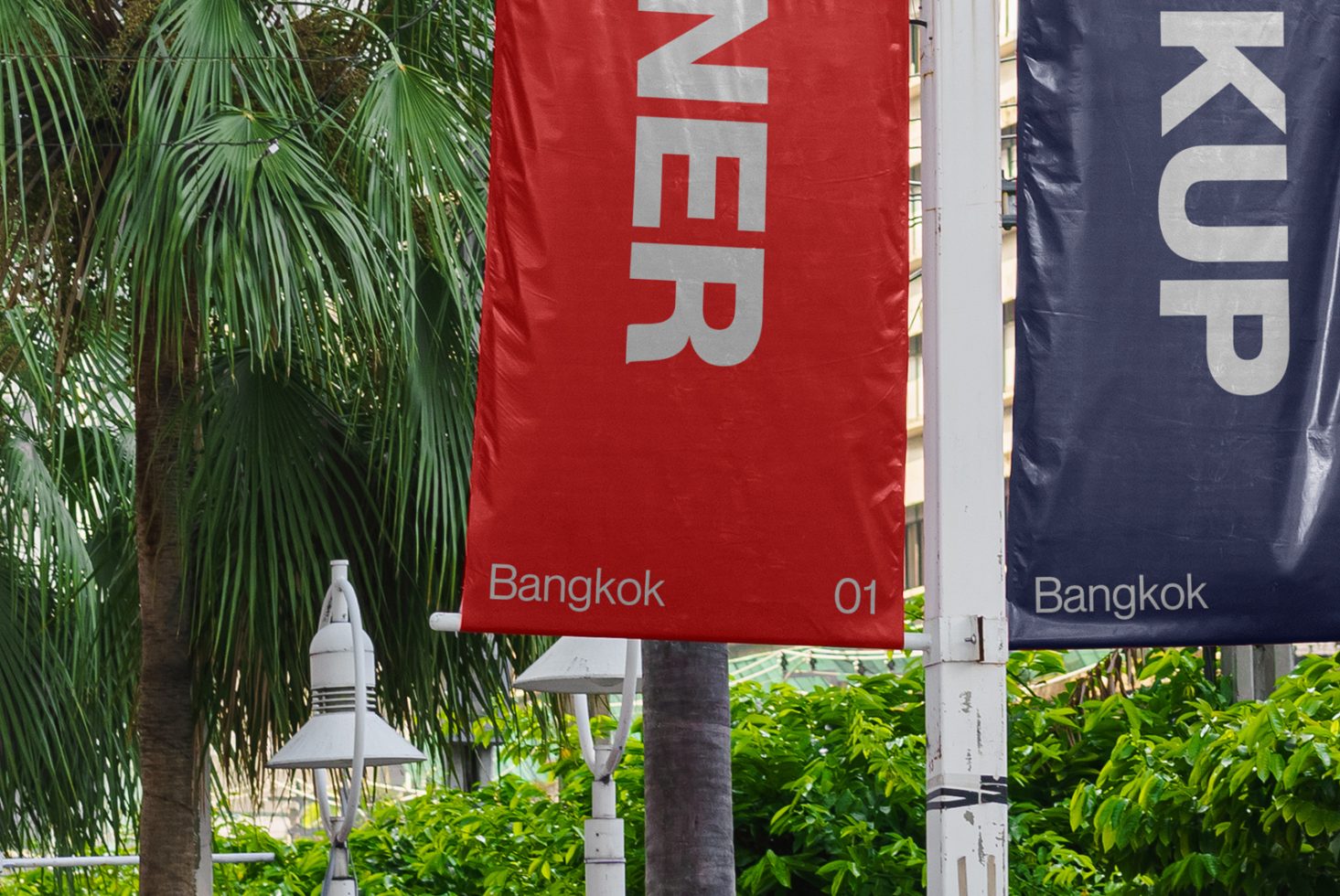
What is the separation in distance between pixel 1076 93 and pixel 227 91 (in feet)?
12.1

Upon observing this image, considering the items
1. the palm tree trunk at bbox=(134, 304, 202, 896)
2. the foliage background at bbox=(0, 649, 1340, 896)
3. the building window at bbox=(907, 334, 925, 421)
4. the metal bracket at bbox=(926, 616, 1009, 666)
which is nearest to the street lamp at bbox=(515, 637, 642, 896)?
the palm tree trunk at bbox=(134, 304, 202, 896)

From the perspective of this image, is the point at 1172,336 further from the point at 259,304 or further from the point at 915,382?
the point at 915,382

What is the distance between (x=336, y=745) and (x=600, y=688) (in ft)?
3.55

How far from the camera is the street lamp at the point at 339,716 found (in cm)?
666

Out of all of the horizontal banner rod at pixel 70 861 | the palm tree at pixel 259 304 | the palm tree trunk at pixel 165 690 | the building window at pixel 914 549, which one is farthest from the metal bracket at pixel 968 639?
the building window at pixel 914 549

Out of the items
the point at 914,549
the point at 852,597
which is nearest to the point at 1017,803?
the point at 852,597

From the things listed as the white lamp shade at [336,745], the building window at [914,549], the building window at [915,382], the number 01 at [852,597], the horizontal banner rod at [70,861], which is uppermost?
the building window at [915,382]

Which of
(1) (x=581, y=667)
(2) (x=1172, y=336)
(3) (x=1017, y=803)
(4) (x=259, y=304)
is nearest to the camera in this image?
(2) (x=1172, y=336)

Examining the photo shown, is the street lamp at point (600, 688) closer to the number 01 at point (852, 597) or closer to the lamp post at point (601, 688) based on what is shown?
the lamp post at point (601, 688)

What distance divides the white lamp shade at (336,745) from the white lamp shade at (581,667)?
1.87ft

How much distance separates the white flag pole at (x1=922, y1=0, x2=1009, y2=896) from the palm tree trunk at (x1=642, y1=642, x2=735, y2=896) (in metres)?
2.75

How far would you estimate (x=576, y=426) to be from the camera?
457 centimetres

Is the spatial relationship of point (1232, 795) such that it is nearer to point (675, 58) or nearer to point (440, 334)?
point (440, 334)

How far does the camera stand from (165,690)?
8070 mm
